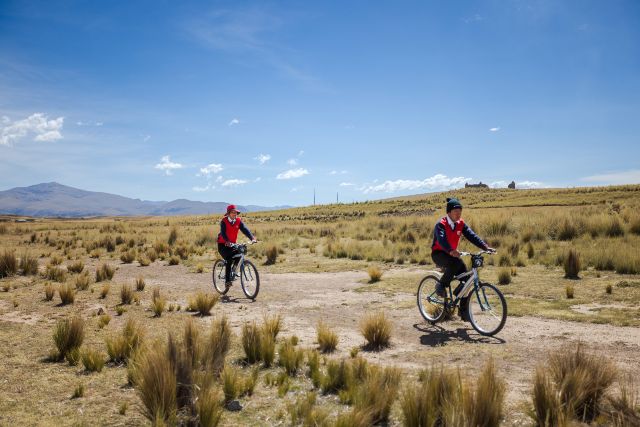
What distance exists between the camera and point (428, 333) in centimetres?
830

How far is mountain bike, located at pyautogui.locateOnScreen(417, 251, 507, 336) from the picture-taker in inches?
310

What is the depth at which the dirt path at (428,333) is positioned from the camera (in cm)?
642

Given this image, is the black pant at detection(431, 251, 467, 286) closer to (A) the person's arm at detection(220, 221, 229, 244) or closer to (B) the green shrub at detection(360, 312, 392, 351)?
(B) the green shrub at detection(360, 312, 392, 351)

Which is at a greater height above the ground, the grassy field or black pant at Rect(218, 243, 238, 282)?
black pant at Rect(218, 243, 238, 282)

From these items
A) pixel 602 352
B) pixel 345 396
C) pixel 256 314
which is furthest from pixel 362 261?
pixel 345 396

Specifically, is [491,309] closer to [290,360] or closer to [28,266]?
[290,360]

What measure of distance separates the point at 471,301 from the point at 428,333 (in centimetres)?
110

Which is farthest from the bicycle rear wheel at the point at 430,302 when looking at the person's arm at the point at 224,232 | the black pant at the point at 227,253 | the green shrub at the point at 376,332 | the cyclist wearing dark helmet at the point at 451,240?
the person's arm at the point at 224,232

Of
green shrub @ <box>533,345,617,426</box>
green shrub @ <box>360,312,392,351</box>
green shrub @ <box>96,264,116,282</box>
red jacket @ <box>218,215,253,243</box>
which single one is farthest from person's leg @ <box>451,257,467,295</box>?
green shrub @ <box>96,264,116,282</box>

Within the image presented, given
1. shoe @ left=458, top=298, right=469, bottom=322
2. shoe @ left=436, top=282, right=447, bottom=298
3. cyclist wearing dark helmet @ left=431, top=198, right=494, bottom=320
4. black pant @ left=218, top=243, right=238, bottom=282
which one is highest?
cyclist wearing dark helmet @ left=431, top=198, right=494, bottom=320

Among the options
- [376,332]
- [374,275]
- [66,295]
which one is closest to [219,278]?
[66,295]

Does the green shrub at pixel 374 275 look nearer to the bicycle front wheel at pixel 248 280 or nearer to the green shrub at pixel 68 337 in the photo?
the bicycle front wheel at pixel 248 280

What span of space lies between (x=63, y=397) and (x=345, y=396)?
3.63 metres

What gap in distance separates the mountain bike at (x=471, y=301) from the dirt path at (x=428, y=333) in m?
0.26
